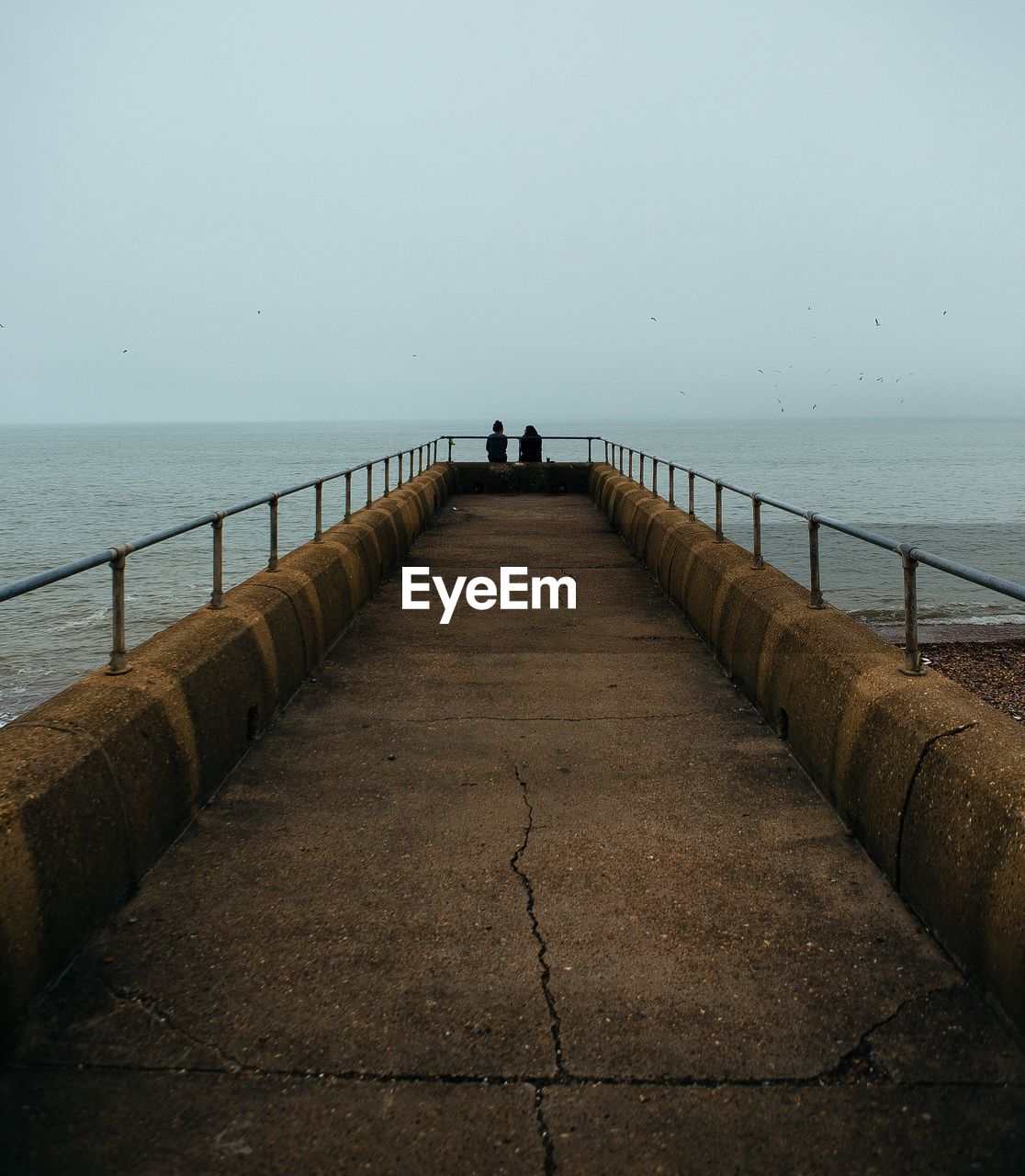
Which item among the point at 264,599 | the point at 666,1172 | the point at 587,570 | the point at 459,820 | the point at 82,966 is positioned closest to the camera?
the point at 666,1172

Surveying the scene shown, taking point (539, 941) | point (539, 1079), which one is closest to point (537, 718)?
point (539, 941)

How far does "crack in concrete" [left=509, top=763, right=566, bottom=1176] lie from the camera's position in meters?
3.03

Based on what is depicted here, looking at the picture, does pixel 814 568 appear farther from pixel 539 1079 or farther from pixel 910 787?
pixel 539 1079

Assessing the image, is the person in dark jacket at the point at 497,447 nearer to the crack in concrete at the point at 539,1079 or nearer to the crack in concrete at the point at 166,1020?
the crack in concrete at the point at 166,1020

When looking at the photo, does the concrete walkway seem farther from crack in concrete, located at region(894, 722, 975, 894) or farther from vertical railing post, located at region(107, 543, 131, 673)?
vertical railing post, located at region(107, 543, 131, 673)

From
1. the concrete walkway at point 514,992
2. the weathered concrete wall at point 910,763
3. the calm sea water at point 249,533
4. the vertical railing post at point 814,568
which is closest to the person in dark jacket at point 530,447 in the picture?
the calm sea water at point 249,533

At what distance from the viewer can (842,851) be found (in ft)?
16.4

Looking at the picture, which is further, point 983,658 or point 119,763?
point 983,658

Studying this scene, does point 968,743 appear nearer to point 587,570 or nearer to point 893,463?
point 587,570

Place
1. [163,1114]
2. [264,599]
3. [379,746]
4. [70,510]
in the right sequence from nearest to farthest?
[163,1114]
[379,746]
[264,599]
[70,510]

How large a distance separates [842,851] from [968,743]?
3.53ft

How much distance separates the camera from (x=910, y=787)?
14.4 feet

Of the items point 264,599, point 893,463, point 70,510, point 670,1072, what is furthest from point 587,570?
point 893,463

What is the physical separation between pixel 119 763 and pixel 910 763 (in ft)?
10.7
